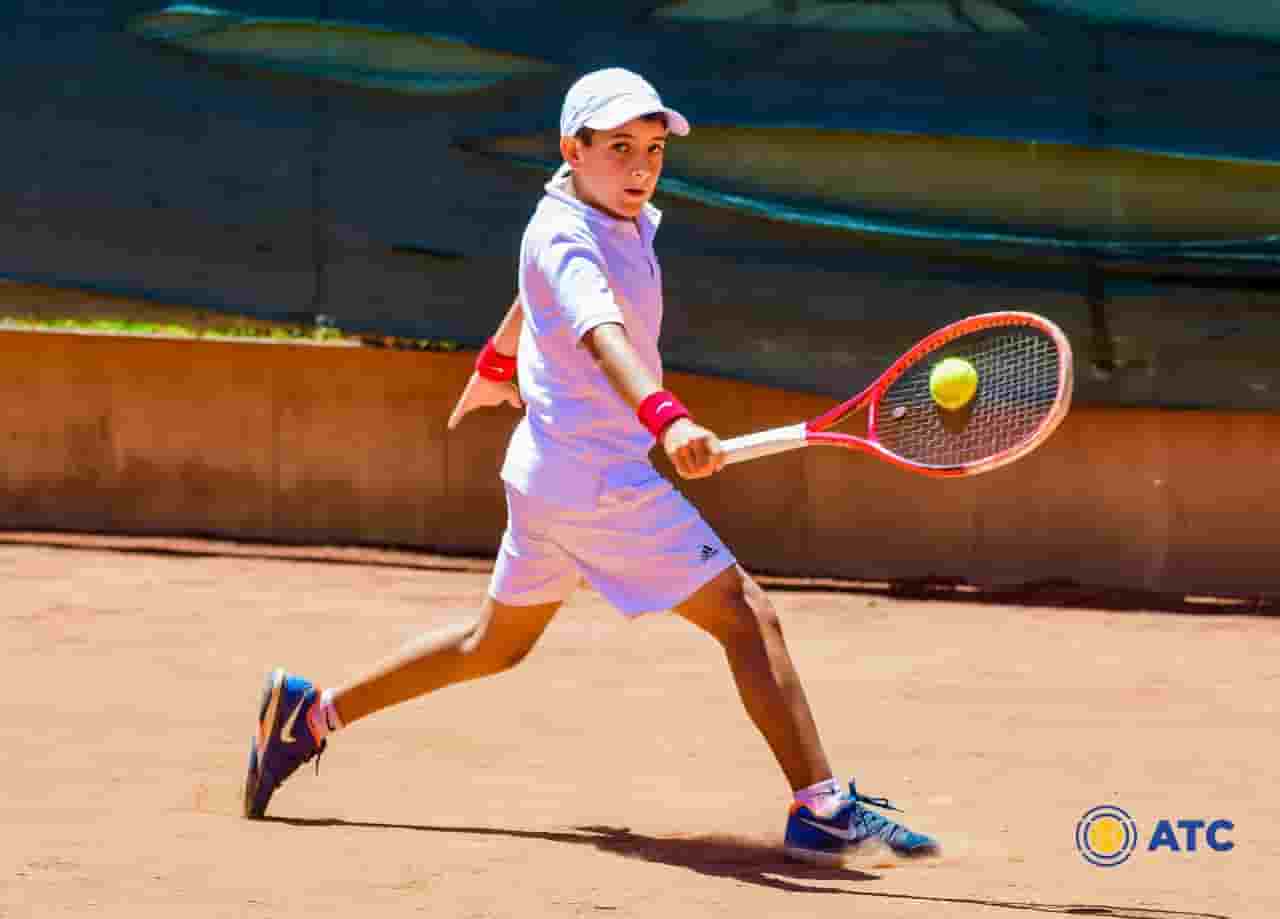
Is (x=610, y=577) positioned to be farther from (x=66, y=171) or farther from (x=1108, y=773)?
(x=66, y=171)

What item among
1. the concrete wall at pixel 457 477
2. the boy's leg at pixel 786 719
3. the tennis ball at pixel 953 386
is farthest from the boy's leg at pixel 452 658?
the concrete wall at pixel 457 477

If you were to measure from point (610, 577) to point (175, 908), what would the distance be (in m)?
1.07

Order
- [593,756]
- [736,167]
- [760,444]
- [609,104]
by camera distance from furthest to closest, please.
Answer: [736,167]
[593,756]
[609,104]
[760,444]

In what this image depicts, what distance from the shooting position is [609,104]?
179 inches

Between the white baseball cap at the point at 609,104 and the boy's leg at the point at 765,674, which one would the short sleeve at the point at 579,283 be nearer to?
the white baseball cap at the point at 609,104

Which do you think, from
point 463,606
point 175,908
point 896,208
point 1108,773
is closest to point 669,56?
point 896,208

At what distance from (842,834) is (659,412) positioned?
961mm

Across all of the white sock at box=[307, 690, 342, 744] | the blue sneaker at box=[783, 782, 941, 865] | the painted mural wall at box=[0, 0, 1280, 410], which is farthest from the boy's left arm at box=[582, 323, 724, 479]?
the painted mural wall at box=[0, 0, 1280, 410]

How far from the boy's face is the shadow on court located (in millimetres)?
1263

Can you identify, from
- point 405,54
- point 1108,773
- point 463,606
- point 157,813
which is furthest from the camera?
point 405,54

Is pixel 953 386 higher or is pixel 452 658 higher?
pixel 953 386

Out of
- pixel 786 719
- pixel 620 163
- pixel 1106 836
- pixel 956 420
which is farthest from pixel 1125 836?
pixel 620 163

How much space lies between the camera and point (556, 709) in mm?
6320

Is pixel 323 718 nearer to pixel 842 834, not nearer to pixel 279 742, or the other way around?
pixel 279 742
